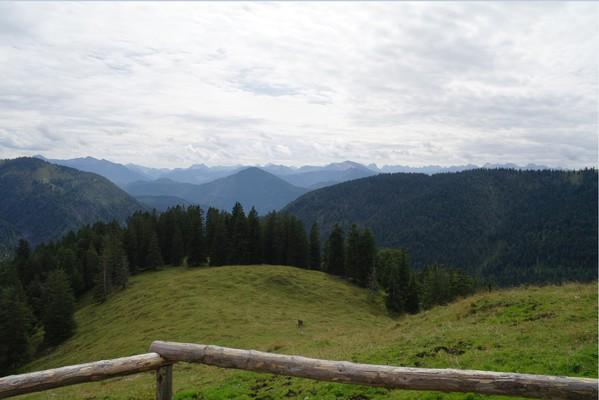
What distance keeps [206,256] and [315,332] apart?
56.9m

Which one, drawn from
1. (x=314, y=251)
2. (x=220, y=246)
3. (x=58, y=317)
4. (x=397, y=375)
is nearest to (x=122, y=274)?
(x=58, y=317)

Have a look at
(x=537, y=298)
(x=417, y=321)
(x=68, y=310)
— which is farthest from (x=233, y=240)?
(x=537, y=298)

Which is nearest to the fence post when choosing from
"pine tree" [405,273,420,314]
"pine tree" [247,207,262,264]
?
"pine tree" [405,273,420,314]

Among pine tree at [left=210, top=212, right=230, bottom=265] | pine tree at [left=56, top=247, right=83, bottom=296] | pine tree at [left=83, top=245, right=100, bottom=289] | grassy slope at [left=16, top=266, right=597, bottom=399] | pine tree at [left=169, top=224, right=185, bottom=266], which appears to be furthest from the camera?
pine tree at [left=169, top=224, right=185, bottom=266]

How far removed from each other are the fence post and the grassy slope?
7.42 metres

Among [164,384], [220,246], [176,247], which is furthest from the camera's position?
[176,247]

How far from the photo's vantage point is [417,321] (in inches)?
1153

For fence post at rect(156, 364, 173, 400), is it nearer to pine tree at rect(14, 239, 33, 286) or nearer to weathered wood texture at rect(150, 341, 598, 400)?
weathered wood texture at rect(150, 341, 598, 400)

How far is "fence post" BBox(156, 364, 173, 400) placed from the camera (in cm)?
876

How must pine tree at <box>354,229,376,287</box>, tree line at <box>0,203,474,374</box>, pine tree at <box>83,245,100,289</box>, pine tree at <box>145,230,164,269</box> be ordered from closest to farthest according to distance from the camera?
tree line at <box>0,203,474,374</box> < pine tree at <box>354,229,376,287</box> < pine tree at <box>83,245,100,289</box> < pine tree at <box>145,230,164,269</box>

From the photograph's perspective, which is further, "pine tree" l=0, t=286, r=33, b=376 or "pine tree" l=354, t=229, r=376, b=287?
"pine tree" l=354, t=229, r=376, b=287

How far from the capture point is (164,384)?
8.83 metres

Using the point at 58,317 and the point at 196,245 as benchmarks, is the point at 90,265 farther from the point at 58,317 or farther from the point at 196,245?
the point at 58,317

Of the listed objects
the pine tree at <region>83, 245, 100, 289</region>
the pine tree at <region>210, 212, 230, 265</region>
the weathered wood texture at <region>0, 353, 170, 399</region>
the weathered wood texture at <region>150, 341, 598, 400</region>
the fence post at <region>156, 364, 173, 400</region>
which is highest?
the weathered wood texture at <region>150, 341, 598, 400</region>
